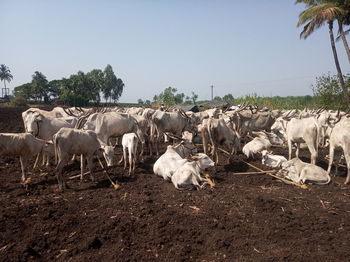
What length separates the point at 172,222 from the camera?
18.6ft

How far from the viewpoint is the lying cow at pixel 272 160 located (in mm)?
9241

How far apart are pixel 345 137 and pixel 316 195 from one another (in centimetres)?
221

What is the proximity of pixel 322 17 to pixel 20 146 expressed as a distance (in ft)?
87.5


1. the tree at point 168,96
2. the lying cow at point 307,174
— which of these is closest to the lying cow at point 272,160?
the lying cow at point 307,174

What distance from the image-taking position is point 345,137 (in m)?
8.04

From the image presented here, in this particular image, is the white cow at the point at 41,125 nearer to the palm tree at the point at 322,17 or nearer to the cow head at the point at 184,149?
the cow head at the point at 184,149

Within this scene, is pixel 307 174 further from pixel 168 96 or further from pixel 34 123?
pixel 168 96

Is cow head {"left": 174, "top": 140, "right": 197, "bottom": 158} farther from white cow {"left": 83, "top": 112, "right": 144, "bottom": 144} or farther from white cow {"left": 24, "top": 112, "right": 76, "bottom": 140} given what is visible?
white cow {"left": 24, "top": 112, "right": 76, "bottom": 140}

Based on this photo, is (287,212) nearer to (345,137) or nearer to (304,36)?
(345,137)

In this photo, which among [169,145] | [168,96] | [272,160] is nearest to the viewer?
[272,160]

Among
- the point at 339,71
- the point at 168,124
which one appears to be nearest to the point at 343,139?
the point at 168,124

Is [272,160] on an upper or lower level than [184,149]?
lower

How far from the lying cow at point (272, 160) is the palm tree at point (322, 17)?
56.8ft

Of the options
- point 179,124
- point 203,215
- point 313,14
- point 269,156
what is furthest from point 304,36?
point 203,215
